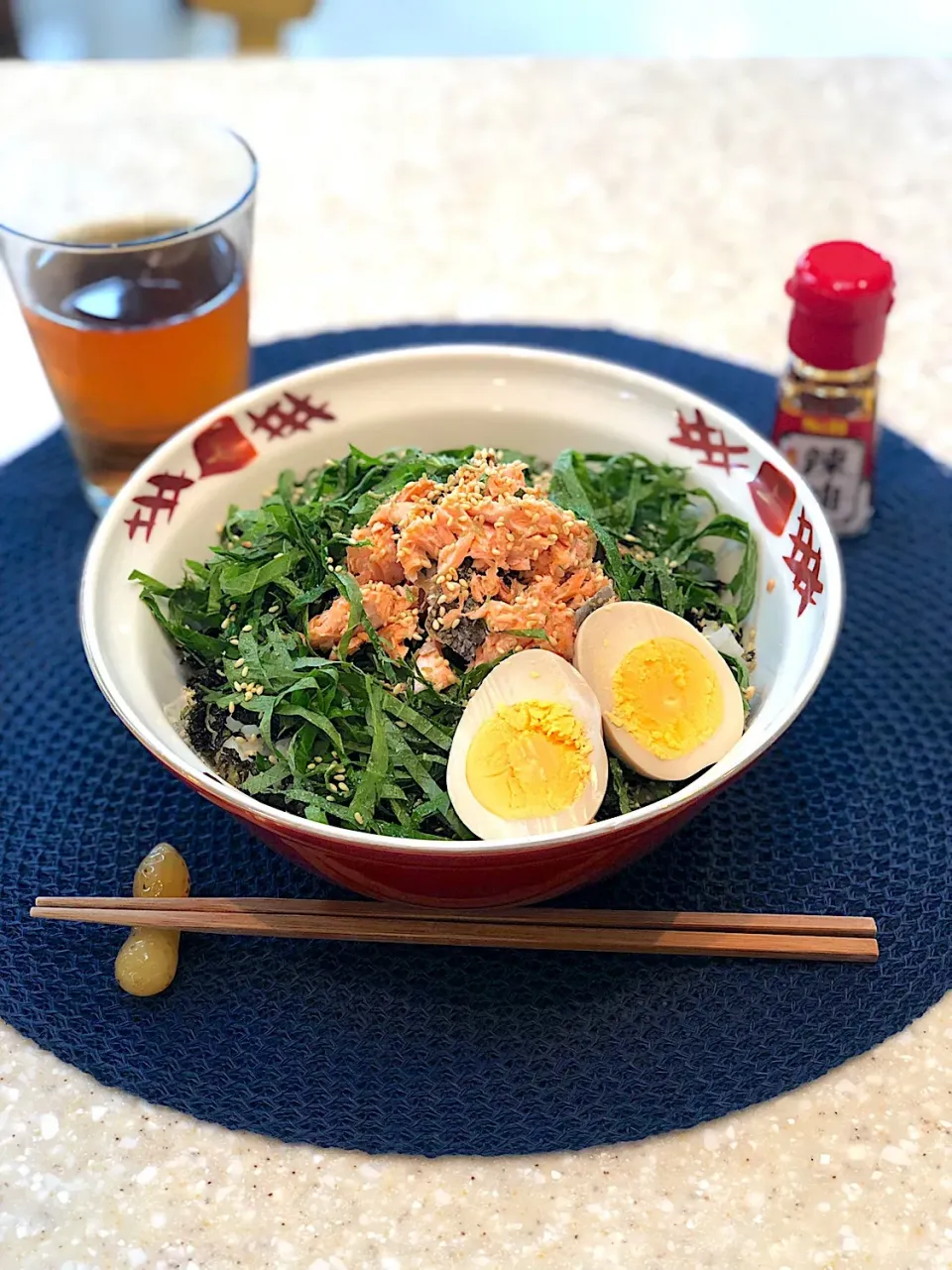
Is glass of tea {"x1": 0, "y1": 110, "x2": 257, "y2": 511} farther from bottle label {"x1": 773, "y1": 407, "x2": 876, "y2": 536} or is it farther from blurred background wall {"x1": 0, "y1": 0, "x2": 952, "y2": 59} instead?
blurred background wall {"x1": 0, "y1": 0, "x2": 952, "y2": 59}

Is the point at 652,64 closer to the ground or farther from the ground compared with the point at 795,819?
farther from the ground

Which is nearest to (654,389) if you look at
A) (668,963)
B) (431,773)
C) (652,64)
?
(431,773)

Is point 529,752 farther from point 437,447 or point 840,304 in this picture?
point 840,304

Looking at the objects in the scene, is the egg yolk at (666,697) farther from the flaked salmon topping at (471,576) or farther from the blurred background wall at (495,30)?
the blurred background wall at (495,30)

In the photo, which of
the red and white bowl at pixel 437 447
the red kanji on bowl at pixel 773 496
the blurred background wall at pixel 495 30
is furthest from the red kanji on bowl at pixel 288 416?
the blurred background wall at pixel 495 30

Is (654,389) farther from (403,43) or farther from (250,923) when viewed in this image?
(403,43)

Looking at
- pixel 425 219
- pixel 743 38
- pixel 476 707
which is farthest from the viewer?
pixel 743 38

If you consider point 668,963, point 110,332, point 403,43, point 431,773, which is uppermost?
point 110,332
